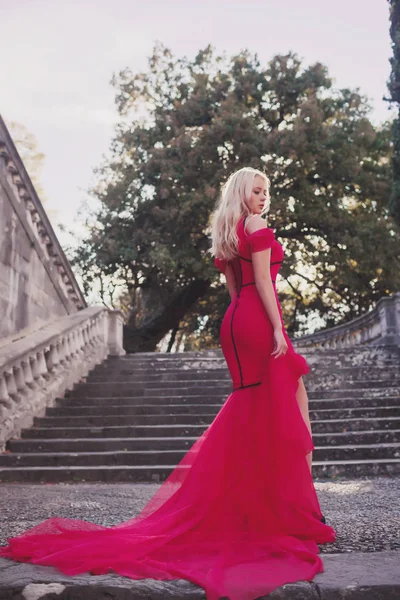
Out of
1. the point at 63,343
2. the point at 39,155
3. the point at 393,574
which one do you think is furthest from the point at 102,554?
the point at 39,155

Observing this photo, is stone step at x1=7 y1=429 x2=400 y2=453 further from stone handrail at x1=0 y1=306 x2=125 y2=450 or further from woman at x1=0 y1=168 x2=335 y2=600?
woman at x1=0 y1=168 x2=335 y2=600

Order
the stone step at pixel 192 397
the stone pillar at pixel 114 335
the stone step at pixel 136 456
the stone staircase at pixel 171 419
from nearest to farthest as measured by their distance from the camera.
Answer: the stone staircase at pixel 171 419 → the stone step at pixel 136 456 → the stone step at pixel 192 397 → the stone pillar at pixel 114 335

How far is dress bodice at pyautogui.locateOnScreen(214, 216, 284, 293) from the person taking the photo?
3.22m

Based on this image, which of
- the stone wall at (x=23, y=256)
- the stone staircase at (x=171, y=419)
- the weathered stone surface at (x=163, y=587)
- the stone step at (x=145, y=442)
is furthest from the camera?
the stone wall at (x=23, y=256)

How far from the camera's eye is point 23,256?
34.4 feet

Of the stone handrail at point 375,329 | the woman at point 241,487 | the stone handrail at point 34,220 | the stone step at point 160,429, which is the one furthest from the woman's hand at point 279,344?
the stone handrail at point 375,329

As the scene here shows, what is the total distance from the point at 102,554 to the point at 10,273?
8.03m

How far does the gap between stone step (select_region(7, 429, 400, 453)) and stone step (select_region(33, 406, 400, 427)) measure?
635 mm

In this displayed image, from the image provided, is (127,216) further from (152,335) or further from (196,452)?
(196,452)

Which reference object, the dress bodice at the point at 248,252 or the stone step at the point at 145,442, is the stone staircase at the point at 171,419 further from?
the dress bodice at the point at 248,252

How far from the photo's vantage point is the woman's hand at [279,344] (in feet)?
10.2

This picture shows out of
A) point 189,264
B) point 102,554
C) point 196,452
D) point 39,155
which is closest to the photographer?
point 102,554

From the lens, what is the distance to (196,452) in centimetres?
326

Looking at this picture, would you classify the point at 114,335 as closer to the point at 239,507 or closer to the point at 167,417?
the point at 167,417
